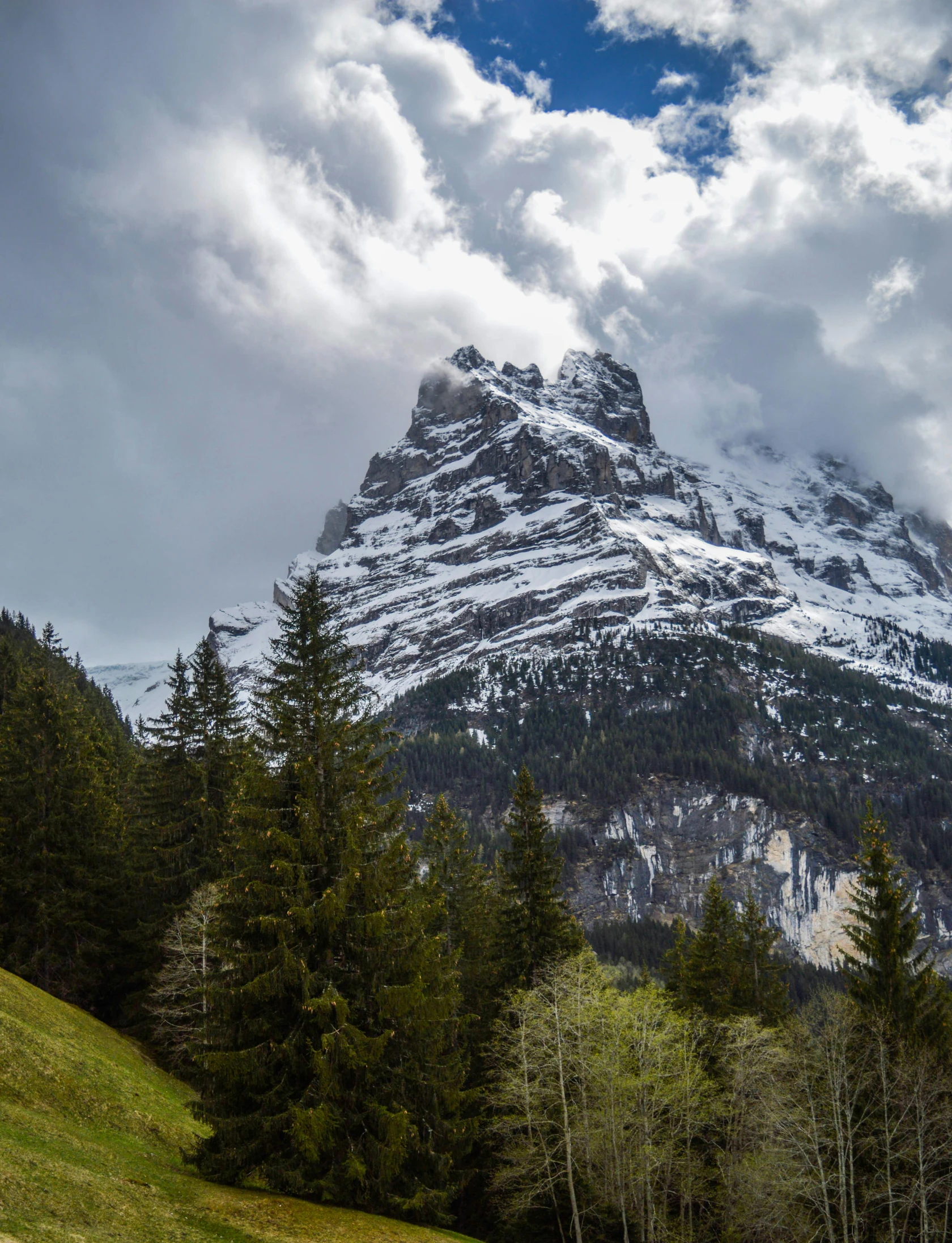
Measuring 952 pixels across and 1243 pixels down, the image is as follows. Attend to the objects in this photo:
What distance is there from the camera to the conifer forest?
837 inches

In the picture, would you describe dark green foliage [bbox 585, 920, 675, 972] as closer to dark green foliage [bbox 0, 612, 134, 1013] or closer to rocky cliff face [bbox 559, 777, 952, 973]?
rocky cliff face [bbox 559, 777, 952, 973]

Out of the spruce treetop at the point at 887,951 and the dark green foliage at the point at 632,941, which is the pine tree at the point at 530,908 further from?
the dark green foliage at the point at 632,941

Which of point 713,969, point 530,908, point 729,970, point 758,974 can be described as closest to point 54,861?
point 530,908

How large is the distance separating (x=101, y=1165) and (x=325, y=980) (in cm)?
585

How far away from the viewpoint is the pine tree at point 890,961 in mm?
31297

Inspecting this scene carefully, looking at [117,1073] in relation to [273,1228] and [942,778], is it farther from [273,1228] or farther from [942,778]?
[942,778]

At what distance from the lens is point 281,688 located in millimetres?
25500

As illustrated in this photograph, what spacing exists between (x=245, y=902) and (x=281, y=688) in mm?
6115

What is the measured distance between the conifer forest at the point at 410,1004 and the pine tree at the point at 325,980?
0.08 meters

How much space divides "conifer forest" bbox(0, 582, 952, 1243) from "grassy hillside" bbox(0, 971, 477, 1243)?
1.09 meters


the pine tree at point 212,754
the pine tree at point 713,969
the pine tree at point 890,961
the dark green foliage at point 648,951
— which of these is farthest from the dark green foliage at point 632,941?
the pine tree at point 212,754

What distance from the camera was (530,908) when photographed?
3734cm

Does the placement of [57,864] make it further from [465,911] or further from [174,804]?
[465,911]

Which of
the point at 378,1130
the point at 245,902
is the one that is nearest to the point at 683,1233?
the point at 378,1130
